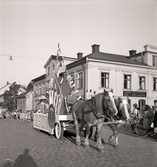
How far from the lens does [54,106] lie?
9.77 m

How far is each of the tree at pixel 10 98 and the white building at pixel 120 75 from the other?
2237 cm

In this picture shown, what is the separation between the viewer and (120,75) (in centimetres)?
2647

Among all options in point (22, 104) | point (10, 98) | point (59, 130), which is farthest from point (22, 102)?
point (59, 130)

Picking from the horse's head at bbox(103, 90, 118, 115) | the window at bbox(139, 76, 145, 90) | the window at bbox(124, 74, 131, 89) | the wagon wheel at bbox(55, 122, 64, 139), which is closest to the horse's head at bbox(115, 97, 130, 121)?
the horse's head at bbox(103, 90, 118, 115)

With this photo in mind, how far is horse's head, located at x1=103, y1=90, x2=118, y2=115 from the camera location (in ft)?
22.4

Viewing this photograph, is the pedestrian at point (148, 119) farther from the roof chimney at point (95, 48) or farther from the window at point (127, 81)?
the roof chimney at point (95, 48)

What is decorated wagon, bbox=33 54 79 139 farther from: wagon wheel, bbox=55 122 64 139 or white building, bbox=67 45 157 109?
white building, bbox=67 45 157 109

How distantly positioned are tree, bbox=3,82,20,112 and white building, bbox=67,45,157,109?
73.4 feet

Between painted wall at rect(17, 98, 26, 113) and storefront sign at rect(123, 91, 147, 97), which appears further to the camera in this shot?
painted wall at rect(17, 98, 26, 113)

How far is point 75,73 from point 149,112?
16.8 m

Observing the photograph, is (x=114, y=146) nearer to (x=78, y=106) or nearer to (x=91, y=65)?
(x=78, y=106)

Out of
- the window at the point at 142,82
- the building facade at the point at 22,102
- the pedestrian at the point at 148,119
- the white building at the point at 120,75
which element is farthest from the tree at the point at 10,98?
the pedestrian at the point at 148,119

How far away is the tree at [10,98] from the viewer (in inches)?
1809

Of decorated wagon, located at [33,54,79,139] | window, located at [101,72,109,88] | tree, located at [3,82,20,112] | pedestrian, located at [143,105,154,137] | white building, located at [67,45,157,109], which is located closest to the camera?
decorated wagon, located at [33,54,79,139]
